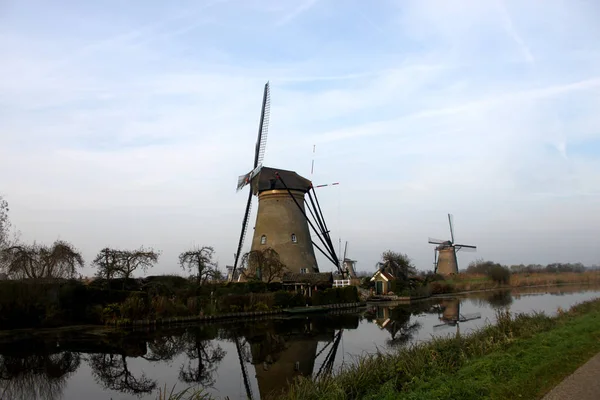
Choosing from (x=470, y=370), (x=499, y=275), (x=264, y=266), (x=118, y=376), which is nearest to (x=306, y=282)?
(x=264, y=266)

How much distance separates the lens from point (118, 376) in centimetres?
1043

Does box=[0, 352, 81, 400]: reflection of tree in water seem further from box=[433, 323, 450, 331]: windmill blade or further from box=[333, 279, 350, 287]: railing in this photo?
box=[333, 279, 350, 287]: railing

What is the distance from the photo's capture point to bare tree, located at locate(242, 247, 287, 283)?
2638cm

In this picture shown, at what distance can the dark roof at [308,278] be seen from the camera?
27.1 meters

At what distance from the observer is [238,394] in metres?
8.58

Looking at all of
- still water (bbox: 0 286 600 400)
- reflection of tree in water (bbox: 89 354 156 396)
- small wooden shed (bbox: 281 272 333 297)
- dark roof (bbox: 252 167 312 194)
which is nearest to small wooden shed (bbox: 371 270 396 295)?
small wooden shed (bbox: 281 272 333 297)

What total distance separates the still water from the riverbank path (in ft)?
12.3

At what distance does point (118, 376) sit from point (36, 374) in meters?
1.68

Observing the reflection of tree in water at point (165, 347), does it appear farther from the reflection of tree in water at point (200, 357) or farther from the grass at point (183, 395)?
the grass at point (183, 395)

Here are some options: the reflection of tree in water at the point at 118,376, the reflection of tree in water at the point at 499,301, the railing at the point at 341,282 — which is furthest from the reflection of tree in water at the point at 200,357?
the reflection of tree in water at the point at 499,301

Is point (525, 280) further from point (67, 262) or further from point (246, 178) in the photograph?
point (67, 262)

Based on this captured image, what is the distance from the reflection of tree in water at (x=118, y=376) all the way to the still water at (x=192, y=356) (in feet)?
0.06

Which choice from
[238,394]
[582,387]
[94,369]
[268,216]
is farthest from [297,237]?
[582,387]

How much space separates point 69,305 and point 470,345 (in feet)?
48.8
